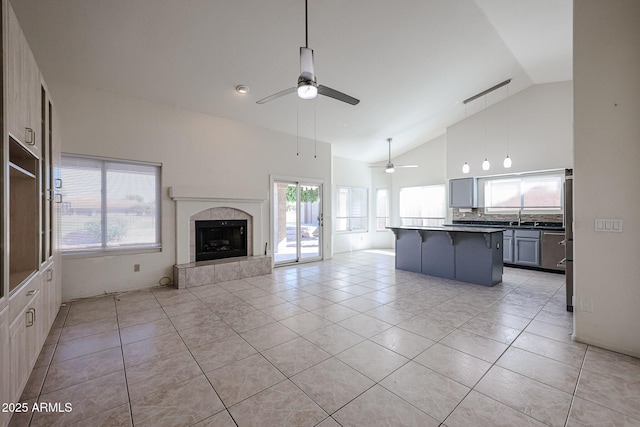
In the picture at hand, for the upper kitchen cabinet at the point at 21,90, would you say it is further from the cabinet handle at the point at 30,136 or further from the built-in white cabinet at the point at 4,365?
the built-in white cabinet at the point at 4,365

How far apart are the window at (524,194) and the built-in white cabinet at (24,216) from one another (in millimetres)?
8164

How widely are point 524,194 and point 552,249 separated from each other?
156 cm

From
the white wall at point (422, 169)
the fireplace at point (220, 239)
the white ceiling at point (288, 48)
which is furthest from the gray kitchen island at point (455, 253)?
the fireplace at point (220, 239)

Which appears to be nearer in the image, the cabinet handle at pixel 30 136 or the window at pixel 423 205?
the cabinet handle at pixel 30 136

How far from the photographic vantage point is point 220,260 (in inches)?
202

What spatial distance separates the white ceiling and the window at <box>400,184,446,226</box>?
10.6 feet

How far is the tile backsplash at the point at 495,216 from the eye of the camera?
609 cm

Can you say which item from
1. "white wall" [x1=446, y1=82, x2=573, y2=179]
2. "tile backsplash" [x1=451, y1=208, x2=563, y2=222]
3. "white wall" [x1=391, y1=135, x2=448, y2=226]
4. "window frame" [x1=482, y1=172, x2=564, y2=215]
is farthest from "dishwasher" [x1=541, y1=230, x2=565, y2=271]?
"white wall" [x1=391, y1=135, x2=448, y2=226]

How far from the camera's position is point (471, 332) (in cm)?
279

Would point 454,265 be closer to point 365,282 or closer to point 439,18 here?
point 365,282

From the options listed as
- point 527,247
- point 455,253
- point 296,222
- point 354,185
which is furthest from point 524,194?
point 296,222

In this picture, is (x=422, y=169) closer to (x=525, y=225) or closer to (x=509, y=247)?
(x=525, y=225)

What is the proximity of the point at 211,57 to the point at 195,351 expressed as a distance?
354cm

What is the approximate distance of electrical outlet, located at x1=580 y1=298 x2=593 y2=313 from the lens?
8.37 ft
